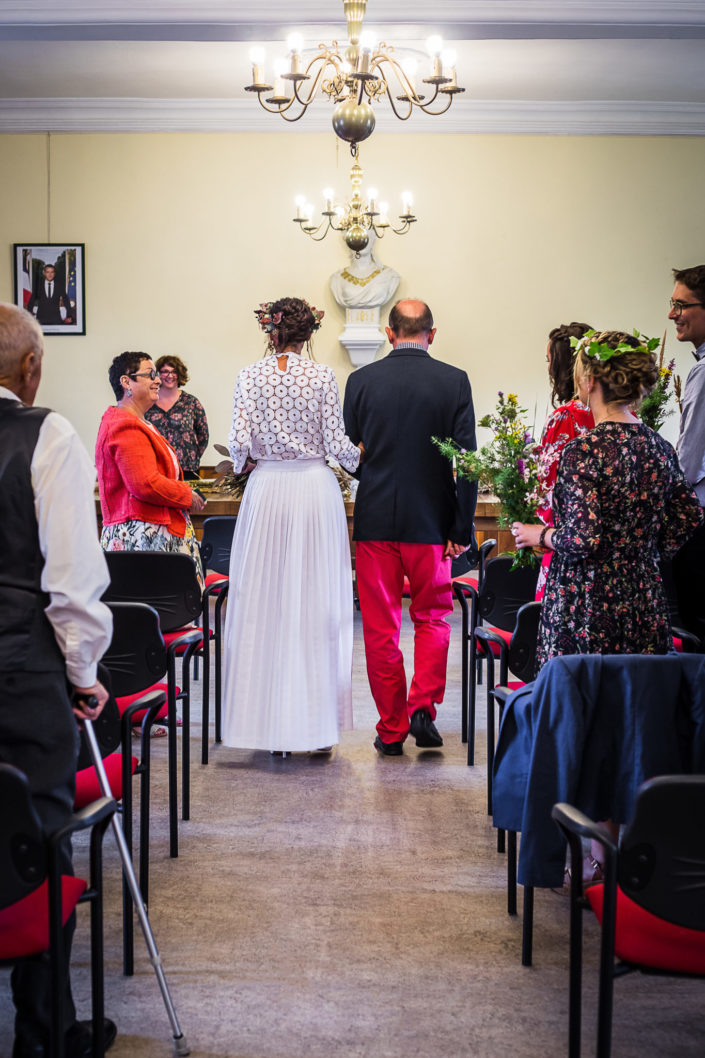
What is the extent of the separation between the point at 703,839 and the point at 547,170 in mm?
8247

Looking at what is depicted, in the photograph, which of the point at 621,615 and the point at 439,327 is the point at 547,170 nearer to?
the point at 439,327

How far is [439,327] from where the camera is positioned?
30.2ft

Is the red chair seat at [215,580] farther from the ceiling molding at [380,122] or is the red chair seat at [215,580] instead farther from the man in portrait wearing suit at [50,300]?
the ceiling molding at [380,122]

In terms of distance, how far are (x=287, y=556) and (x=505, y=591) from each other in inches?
34.5

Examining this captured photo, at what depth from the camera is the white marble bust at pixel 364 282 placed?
8930 millimetres

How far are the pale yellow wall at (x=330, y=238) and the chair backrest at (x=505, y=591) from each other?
17.5 ft

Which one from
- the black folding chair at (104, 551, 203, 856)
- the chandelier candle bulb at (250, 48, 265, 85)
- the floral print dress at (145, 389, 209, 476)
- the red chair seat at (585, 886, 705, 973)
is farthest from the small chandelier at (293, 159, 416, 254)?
the red chair seat at (585, 886, 705, 973)

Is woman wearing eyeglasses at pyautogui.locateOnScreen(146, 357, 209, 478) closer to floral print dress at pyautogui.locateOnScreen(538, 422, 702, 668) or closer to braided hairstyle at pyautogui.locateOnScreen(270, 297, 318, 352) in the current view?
braided hairstyle at pyautogui.locateOnScreen(270, 297, 318, 352)

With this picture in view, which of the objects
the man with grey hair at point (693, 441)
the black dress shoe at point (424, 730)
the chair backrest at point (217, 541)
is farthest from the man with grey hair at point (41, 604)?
the chair backrest at point (217, 541)

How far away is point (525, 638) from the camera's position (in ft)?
10.5

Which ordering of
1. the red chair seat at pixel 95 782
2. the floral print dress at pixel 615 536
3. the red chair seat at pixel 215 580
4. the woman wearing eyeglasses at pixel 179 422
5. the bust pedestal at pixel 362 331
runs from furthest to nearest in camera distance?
the bust pedestal at pixel 362 331 → the woman wearing eyeglasses at pixel 179 422 → the red chair seat at pixel 215 580 → the floral print dress at pixel 615 536 → the red chair seat at pixel 95 782

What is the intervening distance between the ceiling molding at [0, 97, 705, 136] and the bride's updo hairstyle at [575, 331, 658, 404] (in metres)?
6.78

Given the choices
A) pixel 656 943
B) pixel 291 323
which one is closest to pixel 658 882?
pixel 656 943

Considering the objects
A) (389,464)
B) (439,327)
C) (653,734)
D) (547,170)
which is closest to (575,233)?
(547,170)
